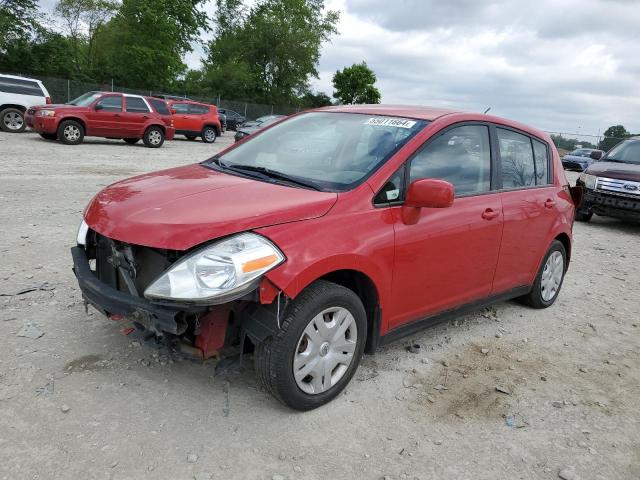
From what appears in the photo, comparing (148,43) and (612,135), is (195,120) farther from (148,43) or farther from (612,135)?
(612,135)

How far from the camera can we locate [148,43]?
127 ft

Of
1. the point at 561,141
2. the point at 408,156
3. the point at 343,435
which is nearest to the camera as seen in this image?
the point at 343,435

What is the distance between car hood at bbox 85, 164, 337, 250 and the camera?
8.89ft

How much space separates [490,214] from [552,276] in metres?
1.59

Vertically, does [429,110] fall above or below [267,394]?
above

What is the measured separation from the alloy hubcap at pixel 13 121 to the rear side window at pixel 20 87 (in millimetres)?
773

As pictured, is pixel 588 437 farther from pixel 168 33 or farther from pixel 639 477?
pixel 168 33

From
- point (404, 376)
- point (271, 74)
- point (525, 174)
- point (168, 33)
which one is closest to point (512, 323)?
point (525, 174)

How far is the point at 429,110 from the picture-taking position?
404 centimetres

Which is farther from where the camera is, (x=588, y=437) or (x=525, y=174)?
(x=525, y=174)

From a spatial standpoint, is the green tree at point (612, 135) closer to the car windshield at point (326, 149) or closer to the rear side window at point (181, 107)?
the rear side window at point (181, 107)

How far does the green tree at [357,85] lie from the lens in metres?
61.5

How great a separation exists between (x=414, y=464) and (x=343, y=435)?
1.31 ft

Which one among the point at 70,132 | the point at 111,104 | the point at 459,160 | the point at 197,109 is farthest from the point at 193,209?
the point at 197,109
